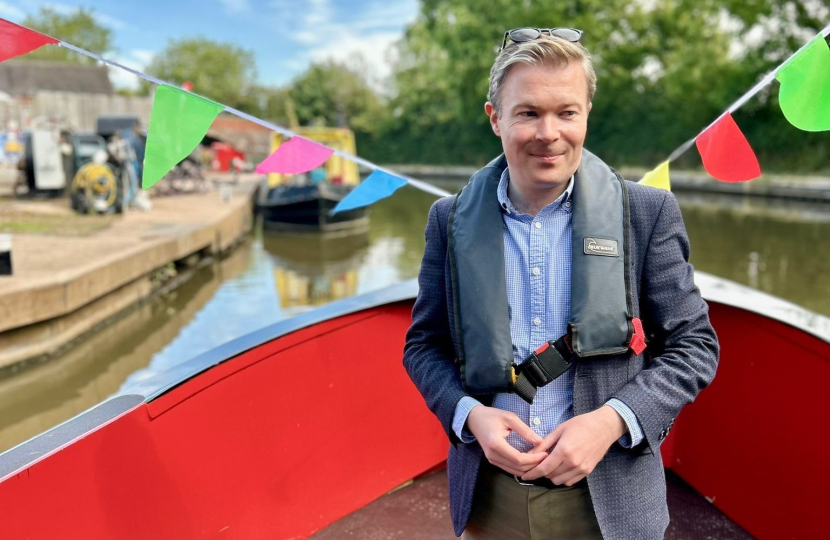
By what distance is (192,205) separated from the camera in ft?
47.6

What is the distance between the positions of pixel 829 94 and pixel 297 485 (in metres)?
1.77

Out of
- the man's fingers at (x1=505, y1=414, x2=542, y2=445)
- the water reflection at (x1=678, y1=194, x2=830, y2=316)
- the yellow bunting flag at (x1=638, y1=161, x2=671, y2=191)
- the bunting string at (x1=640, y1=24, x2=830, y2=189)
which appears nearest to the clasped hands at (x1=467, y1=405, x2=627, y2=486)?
the man's fingers at (x1=505, y1=414, x2=542, y2=445)

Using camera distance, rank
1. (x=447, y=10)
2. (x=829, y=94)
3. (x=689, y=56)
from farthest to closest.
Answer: (x=447, y=10) → (x=689, y=56) → (x=829, y=94)

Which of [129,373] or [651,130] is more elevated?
[651,130]

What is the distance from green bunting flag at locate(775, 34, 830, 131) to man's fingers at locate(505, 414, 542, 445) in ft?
3.76

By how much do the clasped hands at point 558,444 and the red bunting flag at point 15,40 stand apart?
1.44 meters

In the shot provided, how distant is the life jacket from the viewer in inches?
44.3

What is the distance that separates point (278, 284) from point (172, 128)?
7.87 metres

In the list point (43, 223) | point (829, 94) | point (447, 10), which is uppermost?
point (447, 10)

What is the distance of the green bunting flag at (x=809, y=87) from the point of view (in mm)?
1744

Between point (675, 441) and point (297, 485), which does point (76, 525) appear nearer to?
point (297, 485)

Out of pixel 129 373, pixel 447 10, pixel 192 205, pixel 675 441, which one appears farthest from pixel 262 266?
pixel 447 10

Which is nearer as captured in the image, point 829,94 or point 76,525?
point 76,525

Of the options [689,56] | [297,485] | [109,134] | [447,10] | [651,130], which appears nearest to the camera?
[297,485]
